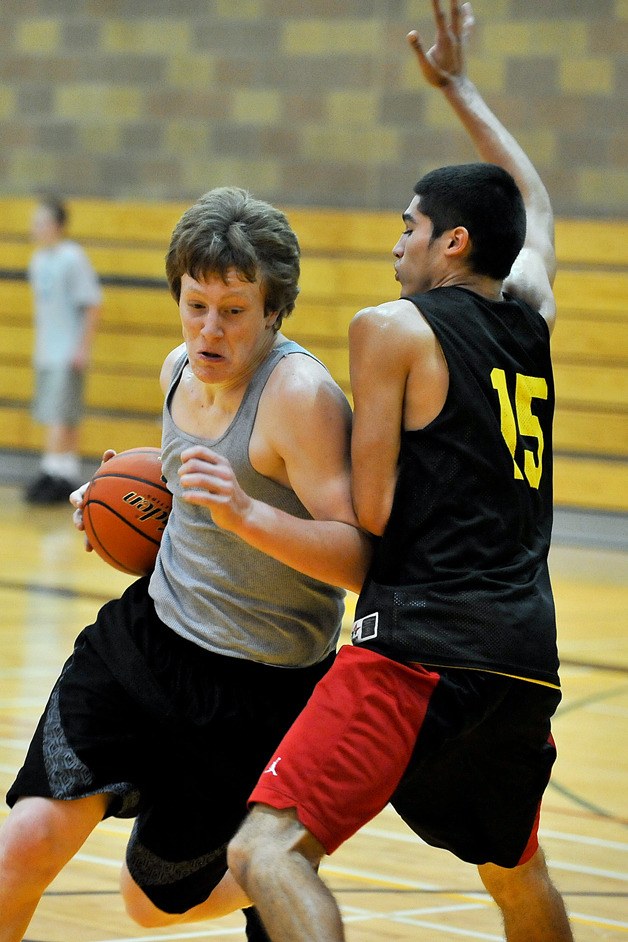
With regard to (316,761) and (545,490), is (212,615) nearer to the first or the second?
(316,761)

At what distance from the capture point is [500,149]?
340cm

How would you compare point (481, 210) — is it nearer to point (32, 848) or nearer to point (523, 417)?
point (523, 417)

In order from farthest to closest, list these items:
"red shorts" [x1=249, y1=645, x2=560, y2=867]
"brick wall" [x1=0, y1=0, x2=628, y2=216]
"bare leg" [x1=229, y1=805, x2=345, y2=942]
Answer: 1. "brick wall" [x1=0, y1=0, x2=628, y2=216]
2. "red shorts" [x1=249, y1=645, x2=560, y2=867]
3. "bare leg" [x1=229, y1=805, x2=345, y2=942]

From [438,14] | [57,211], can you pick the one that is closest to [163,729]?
[438,14]

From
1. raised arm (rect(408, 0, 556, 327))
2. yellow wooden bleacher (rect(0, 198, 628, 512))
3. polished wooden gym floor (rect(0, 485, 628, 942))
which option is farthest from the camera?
yellow wooden bleacher (rect(0, 198, 628, 512))

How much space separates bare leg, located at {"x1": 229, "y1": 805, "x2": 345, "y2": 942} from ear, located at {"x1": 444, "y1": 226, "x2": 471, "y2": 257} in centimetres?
106

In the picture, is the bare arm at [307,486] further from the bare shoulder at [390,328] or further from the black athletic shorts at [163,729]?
the black athletic shorts at [163,729]

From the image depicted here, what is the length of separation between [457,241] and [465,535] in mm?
556

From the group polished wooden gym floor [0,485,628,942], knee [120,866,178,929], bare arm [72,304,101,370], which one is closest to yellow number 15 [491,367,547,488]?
knee [120,866,178,929]

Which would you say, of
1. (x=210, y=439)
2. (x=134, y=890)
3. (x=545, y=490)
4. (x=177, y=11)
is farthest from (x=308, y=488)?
(x=177, y=11)

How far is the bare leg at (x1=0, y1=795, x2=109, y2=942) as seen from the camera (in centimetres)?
277

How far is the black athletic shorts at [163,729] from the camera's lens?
114 inches

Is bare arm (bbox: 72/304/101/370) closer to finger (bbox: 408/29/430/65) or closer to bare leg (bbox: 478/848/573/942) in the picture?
finger (bbox: 408/29/430/65)

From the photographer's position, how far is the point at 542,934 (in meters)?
3.02
